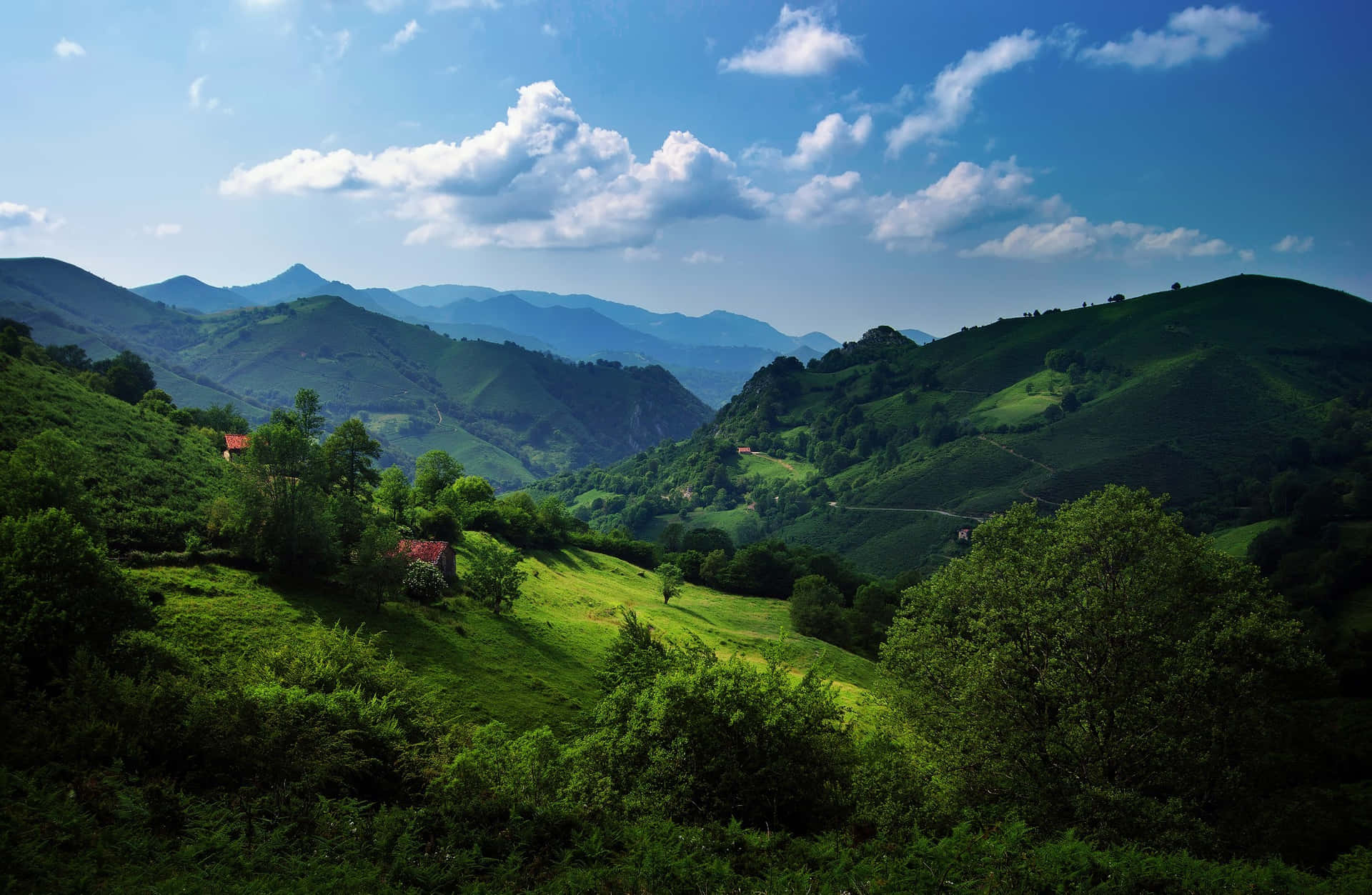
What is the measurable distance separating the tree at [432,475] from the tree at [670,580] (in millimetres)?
30678

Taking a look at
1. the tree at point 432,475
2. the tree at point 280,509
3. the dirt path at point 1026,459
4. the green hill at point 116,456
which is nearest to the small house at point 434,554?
→ the tree at point 280,509

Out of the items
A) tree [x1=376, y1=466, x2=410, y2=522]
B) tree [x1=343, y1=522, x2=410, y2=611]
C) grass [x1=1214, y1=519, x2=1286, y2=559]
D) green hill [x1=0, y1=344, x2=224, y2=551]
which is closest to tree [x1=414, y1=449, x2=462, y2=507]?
tree [x1=376, y1=466, x2=410, y2=522]

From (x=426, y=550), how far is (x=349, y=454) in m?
15.4

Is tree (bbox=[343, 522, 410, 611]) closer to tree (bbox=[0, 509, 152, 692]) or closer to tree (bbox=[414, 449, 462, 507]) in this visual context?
tree (bbox=[0, 509, 152, 692])

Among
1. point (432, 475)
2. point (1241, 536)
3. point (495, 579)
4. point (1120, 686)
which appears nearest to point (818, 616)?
point (495, 579)

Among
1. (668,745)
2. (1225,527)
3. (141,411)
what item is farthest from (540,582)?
(1225,527)

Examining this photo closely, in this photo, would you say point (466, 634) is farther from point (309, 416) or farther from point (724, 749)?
point (724, 749)

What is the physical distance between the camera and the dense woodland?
52.7 feet

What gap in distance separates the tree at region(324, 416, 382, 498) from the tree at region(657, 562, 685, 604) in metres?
36.3

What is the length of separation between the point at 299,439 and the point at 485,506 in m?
40.8

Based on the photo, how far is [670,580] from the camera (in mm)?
83500

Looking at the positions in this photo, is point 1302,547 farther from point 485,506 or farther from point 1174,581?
point 485,506

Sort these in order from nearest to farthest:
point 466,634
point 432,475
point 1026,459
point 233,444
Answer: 1. point 466,634
2. point 233,444
3. point 432,475
4. point 1026,459

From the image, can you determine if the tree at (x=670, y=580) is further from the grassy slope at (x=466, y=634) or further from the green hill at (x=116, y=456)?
the green hill at (x=116, y=456)
